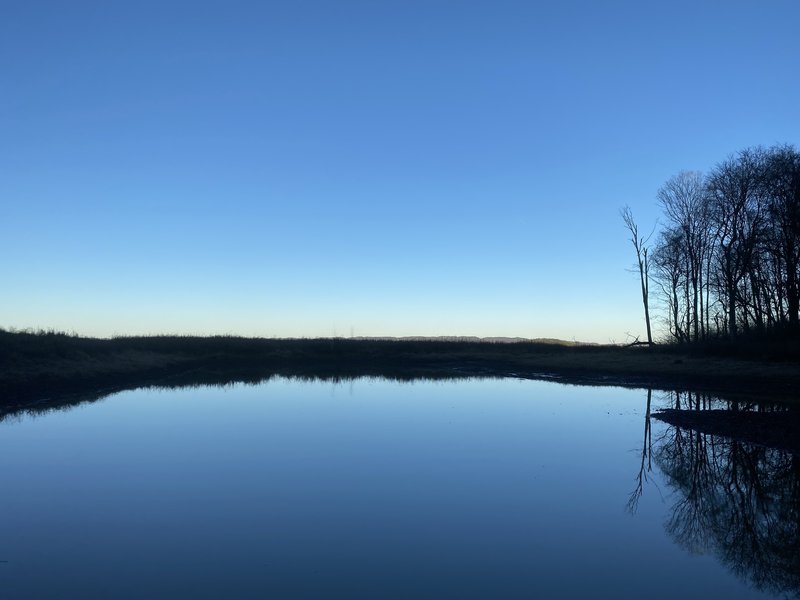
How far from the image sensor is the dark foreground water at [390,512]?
240 inches

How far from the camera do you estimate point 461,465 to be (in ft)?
38.3

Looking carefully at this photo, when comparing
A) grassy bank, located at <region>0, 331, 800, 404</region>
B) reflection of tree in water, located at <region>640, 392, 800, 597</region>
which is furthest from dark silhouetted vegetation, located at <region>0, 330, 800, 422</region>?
reflection of tree in water, located at <region>640, 392, 800, 597</region>

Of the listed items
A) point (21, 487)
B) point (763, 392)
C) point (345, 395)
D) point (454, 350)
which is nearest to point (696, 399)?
point (763, 392)

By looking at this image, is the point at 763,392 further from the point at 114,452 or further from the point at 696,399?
the point at 114,452

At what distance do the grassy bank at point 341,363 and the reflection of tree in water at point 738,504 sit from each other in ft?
36.3

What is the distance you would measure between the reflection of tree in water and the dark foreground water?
0.14 feet

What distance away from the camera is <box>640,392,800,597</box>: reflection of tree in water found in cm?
668

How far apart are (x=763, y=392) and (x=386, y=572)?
21.8m

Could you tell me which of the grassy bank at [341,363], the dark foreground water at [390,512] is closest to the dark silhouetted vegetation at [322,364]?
the grassy bank at [341,363]

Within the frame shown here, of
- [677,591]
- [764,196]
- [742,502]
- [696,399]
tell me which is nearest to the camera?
[677,591]

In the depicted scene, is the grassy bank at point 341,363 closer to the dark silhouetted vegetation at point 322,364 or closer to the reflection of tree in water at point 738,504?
the dark silhouetted vegetation at point 322,364

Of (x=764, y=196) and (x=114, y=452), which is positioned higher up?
(x=764, y=196)

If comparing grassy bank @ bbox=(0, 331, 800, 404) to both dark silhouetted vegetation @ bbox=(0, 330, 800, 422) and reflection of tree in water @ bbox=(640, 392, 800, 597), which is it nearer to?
dark silhouetted vegetation @ bbox=(0, 330, 800, 422)

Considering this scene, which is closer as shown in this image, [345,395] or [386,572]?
[386,572]
